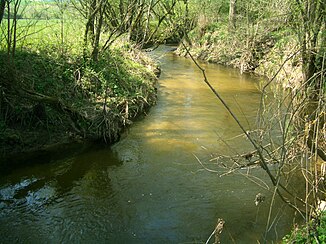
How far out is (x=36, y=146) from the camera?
9.38 meters

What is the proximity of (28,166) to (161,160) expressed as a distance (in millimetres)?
3059

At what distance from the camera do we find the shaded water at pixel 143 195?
253 inches

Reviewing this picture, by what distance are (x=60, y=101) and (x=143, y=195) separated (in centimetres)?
329

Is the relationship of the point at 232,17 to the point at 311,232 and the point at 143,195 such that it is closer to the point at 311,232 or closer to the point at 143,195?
the point at 143,195

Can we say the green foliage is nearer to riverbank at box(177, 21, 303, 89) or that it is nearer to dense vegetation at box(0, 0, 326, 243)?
dense vegetation at box(0, 0, 326, 243)

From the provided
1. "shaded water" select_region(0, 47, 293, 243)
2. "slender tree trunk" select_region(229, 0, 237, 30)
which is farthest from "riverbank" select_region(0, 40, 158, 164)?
"slender tree trunk" select_region(229, 0, 237, 30)

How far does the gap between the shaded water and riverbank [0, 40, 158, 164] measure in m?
0.60

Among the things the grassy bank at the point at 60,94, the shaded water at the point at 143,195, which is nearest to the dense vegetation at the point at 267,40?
the shaded water at the point at 143,195

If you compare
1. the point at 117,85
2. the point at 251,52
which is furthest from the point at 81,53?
the point at 251,52

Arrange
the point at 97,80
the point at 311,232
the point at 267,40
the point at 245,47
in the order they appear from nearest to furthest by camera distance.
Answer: the point at 311,232
the point at 97,80
the point at 267,40
the point at 245,47

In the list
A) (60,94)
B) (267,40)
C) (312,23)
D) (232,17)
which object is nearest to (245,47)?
(267,40)

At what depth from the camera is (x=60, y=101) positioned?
9328 millimetres

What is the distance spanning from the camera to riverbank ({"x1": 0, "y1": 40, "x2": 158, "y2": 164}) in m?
9.04

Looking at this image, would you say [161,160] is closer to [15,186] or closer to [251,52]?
[15,186]
